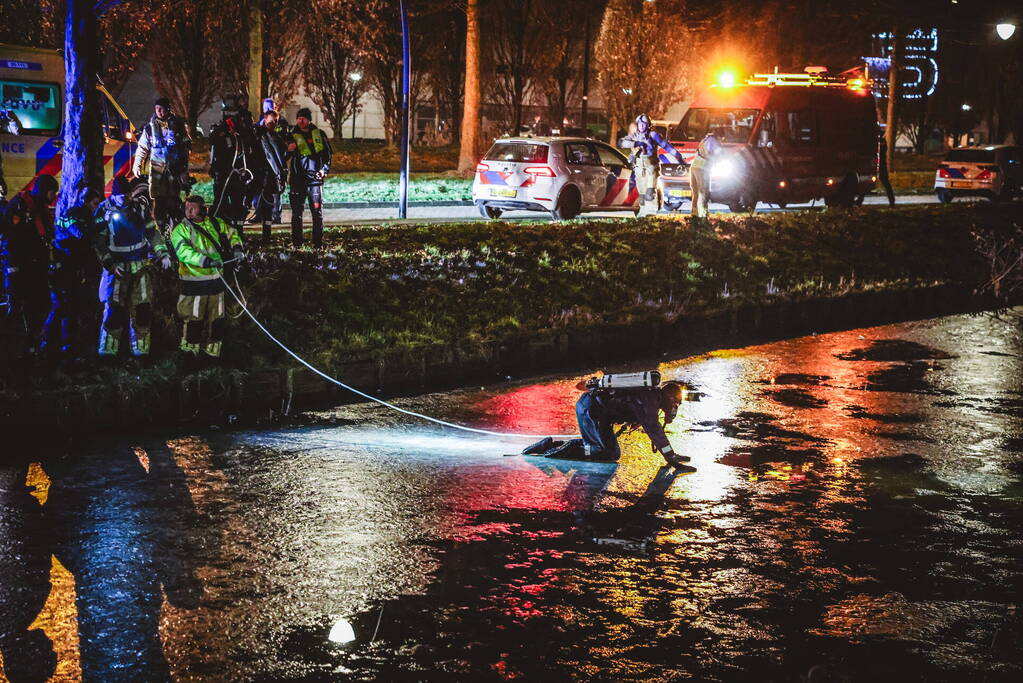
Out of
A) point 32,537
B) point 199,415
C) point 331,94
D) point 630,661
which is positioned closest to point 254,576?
point 32,537

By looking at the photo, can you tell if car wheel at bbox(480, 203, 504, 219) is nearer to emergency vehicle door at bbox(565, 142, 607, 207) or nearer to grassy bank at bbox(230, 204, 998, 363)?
emergency vehicle door at bbox(565, 142, 607, 207)

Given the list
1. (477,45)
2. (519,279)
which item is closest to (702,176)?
(519,279)

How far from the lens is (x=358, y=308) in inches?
490

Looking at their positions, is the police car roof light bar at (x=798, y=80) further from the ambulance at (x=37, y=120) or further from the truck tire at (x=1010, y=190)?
the ambulance at (x=37, y=120)

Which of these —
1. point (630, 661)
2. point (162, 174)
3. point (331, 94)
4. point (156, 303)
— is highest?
point (331, 94)

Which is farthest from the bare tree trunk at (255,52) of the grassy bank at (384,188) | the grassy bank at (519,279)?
the grassy bank at (519,279)

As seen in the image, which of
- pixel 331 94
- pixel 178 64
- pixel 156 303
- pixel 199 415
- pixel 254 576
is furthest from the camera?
pixel 331 94

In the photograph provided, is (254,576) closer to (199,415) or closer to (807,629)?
(807,629)

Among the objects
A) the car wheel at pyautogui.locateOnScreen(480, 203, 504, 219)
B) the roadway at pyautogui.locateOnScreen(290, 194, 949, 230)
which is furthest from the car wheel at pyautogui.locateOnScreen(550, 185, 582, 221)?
Answer: the car wheel at pyautogui.locateOnScreen(480, 203, 504, 219)

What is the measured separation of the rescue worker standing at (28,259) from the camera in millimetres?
10219

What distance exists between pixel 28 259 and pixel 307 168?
5.10 meters

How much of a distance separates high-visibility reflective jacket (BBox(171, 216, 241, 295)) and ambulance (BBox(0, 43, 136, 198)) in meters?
7.09

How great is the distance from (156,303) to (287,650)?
697 cm

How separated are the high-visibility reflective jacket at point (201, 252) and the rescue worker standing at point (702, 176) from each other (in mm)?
10869
